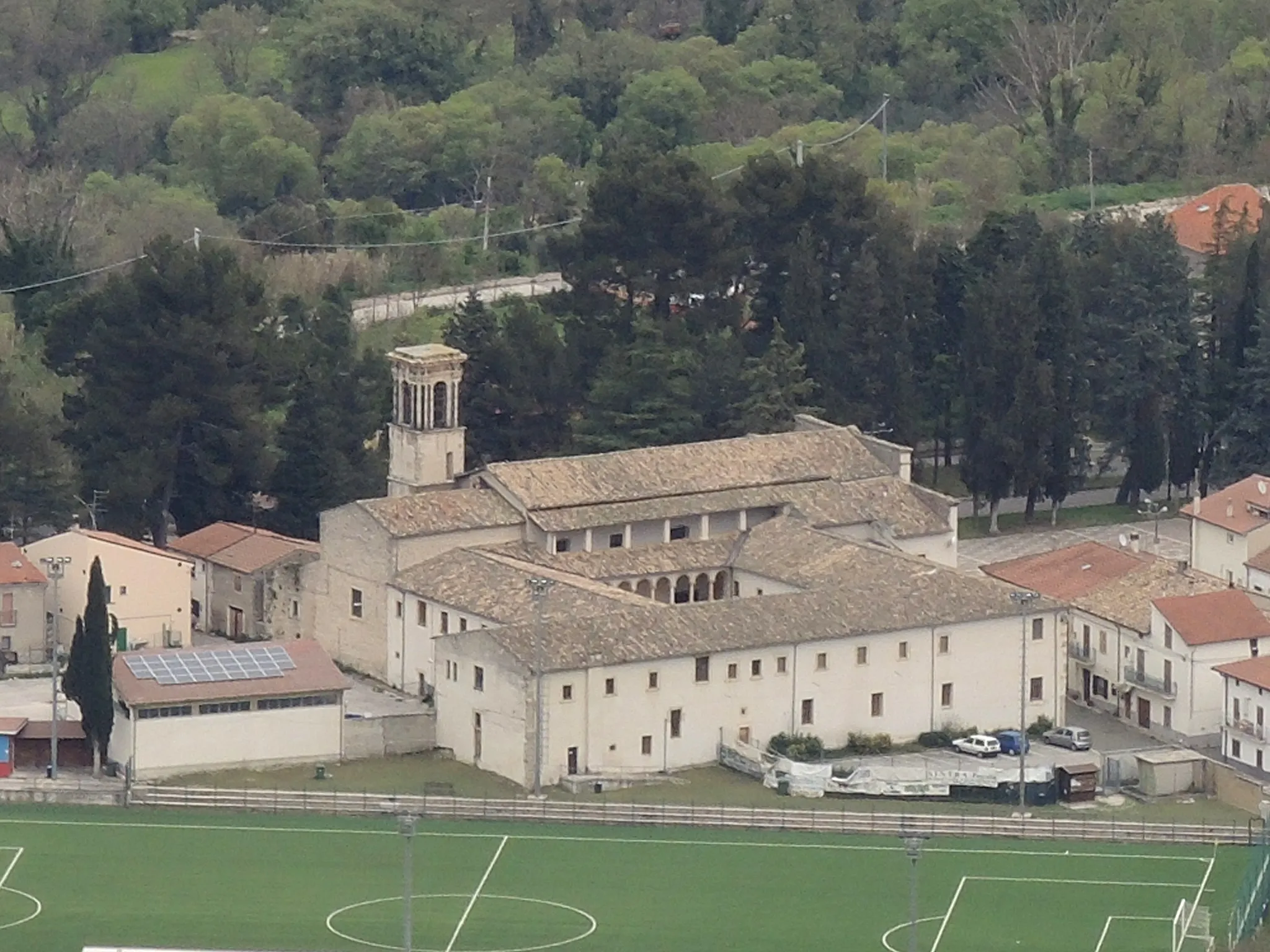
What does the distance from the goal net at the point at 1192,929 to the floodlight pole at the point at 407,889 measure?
1630 cm

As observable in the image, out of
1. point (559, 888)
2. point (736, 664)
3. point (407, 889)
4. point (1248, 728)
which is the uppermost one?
point (736, 664)

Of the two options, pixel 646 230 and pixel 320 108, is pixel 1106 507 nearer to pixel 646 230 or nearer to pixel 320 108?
pixel 646 230

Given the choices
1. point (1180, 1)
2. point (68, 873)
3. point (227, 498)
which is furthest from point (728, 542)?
point (1180, 1)

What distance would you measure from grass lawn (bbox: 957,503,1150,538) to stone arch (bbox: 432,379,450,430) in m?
19.9

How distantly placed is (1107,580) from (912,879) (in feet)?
87.0

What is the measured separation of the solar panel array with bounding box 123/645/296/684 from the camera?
352ft

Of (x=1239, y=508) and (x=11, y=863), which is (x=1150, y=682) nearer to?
(x=1239, y=508)

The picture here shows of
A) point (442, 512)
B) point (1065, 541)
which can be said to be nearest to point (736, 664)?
point (442, 512)

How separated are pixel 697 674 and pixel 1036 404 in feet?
91.7

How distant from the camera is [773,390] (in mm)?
130750

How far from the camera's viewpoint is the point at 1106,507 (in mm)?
137375

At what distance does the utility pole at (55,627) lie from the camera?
106m

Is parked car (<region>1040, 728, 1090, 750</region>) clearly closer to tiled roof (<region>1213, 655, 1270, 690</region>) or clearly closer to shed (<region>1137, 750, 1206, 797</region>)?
shed (<region>1137, 750, 1206, 797</region>)

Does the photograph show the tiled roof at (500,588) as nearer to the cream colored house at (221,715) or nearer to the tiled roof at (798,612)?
the tiled roof at (798,612)
